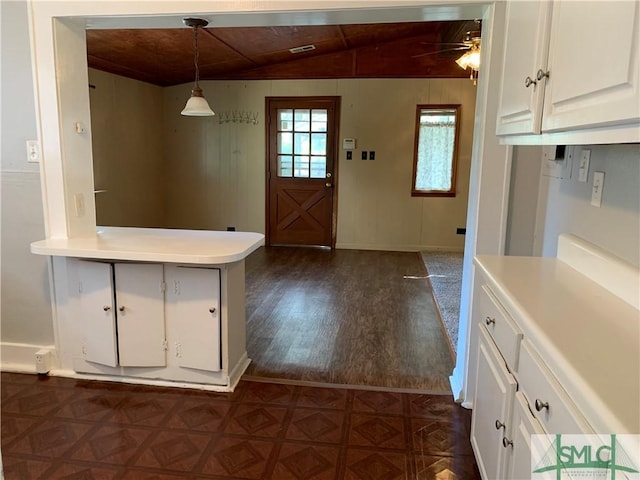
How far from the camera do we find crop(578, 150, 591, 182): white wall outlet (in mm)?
1742

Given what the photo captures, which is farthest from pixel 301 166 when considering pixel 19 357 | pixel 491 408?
pixel 491 408

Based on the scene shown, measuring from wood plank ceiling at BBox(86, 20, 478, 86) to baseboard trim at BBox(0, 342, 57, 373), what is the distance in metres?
2.59

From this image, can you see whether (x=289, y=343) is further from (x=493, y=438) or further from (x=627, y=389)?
(x=627, y=389)

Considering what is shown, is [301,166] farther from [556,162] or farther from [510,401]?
[510,401]

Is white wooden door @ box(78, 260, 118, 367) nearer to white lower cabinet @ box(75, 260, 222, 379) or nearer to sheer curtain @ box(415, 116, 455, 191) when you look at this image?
white lower cabinet @ box(75, 260, 222, 379)

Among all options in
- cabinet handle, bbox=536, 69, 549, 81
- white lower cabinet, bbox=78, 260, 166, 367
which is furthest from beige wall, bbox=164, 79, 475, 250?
cabinet handle, bbox=536, 69, 549, 81

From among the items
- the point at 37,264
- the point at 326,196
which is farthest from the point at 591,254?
the point at 326,196

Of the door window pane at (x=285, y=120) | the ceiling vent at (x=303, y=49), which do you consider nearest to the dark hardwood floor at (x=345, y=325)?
the door window pane at (x=285, y=120)

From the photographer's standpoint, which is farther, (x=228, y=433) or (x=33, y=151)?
(x=33, y=151)

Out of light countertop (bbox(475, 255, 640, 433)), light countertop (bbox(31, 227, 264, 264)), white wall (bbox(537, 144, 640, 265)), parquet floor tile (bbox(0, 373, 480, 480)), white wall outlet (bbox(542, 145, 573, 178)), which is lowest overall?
parquet floor tile (bbox(0, 373, 480, 480))

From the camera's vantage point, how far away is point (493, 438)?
1570 mm

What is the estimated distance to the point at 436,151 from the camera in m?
6.11

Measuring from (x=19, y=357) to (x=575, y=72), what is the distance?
315 cm

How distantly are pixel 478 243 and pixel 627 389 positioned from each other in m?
1.50
